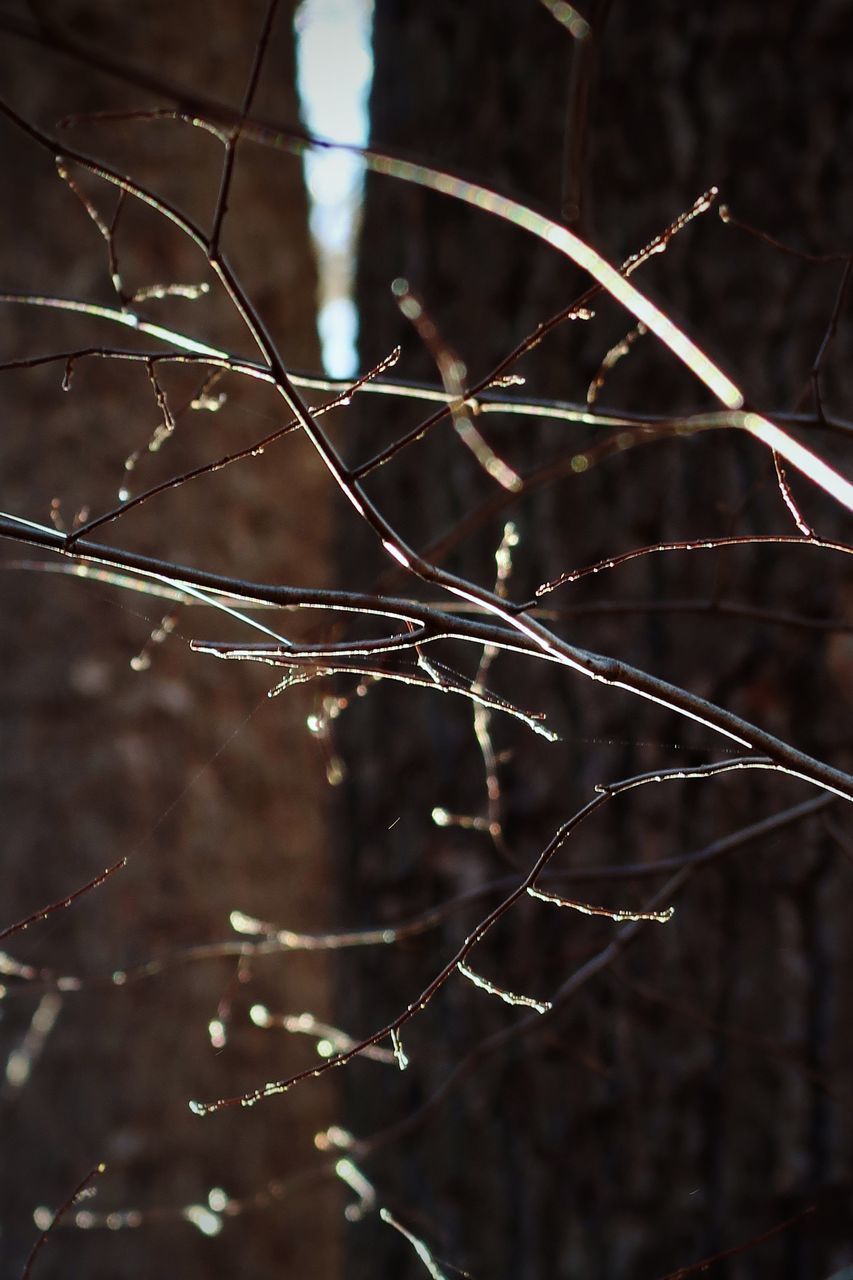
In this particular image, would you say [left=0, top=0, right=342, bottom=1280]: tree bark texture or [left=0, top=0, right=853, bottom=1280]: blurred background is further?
[left=0, top=0, right=342, bottom=1280]: tree bark texture

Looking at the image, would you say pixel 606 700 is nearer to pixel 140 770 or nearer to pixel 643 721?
pixel 643 721

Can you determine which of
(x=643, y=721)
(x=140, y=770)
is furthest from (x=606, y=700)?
(x=140, y=770)

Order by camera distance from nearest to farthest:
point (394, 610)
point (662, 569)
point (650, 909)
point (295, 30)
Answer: point (394, 610) < point (650, 909) < point (662, 569) < point (295, 30)

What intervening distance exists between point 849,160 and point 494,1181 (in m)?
0.93

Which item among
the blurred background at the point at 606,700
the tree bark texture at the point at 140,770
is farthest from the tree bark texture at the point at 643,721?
the tree bark texture at the point at 140,770

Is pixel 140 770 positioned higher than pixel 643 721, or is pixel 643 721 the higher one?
pixel 140 770

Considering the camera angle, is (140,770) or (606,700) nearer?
(606,700)

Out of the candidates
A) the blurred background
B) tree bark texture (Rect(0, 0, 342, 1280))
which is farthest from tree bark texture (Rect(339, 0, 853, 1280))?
tree bark texture (Rect(0, 0, 342, 1280))

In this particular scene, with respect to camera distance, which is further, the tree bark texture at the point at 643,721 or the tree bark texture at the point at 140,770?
the tree bark texture at the point at 140,770

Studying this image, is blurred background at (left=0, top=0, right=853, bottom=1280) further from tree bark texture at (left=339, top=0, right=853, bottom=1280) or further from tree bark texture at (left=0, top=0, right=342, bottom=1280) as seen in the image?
tree bark texture at (left=0, top=0, right=342, bottom=1280)

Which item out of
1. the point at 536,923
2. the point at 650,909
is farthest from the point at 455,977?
the point at 650,909

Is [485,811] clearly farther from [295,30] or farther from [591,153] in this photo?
[295,30]

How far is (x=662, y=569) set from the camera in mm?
865

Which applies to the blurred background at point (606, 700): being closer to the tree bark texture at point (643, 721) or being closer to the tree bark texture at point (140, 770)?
the tree bark texture at point (643, 721)
